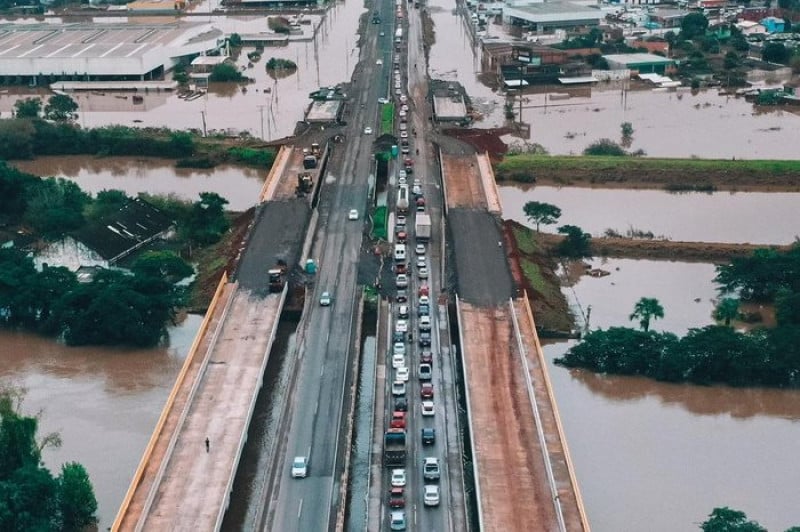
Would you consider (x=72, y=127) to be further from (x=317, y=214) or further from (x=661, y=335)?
(x=661, y=335)

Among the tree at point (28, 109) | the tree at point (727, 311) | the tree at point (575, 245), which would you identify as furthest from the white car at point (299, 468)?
the tree at point (28, 109)

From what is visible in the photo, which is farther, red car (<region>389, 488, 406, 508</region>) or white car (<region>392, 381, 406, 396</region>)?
white car (<region>392, 381, 406, 396</region>)

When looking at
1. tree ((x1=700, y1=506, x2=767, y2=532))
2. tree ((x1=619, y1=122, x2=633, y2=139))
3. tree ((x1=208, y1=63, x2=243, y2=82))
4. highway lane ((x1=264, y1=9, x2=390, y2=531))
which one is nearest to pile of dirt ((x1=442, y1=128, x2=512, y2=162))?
highway lane ((x1=264, y1=9, x2=390, y2=531))

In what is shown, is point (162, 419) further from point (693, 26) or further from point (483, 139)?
point (693, 26)

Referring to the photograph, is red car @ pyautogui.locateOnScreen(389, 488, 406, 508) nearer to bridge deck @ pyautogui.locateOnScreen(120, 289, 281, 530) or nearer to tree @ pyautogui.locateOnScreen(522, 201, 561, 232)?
bridge deck @ pyautogui.locateOnScreen(120, 289, 281, 530)

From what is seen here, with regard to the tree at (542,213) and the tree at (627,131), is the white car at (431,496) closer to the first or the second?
the tree at (542,213)

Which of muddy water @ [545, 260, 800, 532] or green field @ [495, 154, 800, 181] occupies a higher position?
green field @ [495, 154, 800, 181]
